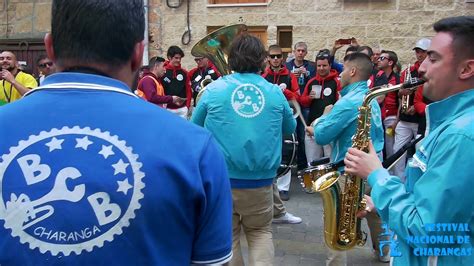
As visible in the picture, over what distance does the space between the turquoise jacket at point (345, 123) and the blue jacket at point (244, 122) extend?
46cm

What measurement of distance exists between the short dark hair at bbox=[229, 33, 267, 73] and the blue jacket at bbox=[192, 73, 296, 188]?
52 mm

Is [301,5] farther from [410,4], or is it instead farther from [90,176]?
[90,176]

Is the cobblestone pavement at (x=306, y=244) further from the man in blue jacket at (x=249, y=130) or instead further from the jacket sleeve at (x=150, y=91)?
the jacket sleeve at (x=150, y=91)

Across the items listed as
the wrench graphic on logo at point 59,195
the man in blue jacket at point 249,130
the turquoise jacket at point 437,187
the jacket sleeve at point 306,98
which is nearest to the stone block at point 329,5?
the jacket sleeve at point 306,98

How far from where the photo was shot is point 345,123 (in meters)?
3.61

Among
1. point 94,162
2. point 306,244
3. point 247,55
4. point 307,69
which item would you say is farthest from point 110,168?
point 307,69

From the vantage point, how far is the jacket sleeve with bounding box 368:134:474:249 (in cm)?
156

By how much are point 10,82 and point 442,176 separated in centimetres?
519

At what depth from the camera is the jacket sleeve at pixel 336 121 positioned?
142 inches

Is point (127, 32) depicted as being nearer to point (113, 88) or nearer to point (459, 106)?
point (113, 88)

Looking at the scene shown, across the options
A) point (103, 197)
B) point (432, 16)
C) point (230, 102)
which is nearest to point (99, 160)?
point (103, 197)

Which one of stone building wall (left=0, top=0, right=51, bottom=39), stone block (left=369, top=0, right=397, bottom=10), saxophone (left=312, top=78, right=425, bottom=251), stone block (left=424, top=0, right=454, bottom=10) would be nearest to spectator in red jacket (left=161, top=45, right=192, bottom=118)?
stone block (left=369, top=0, right=397, bottom=10)

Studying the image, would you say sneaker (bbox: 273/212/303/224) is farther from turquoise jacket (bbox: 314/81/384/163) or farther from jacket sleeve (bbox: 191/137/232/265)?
jacket sleeve (bbox: 191/137/232/265)

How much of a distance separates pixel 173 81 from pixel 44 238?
744cm
